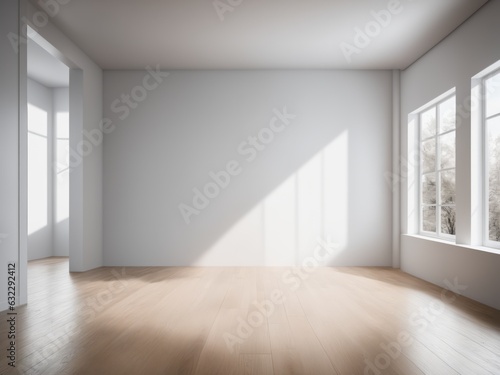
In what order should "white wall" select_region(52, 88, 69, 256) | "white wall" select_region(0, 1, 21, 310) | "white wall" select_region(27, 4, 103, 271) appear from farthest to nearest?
"white wall" select_region(52, 88, 69, 256)
"white wall" select_region(27, 4, 103, 271)
"white wall" select_region(0, 1, 21, 310)

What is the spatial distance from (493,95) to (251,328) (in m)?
3.33

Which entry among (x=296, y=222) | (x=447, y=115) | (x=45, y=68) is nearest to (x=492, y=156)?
(x=447, y=115)

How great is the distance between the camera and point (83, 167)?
6.02m

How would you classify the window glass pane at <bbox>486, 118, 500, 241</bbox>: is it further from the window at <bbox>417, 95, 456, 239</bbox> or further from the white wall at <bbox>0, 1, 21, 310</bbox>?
the white wall at <bbox>0, 1, 21, 310</bbox>

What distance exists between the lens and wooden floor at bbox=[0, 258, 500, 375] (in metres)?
2.42

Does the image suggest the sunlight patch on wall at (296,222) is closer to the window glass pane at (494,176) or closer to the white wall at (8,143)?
the window glass pane at (494,176)

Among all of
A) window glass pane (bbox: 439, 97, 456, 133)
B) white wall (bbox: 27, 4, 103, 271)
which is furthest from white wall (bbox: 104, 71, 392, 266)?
window glass pane (bbox: 439, 97, 456, 133)

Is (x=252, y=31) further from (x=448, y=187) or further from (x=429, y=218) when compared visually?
(x=429, y=218)

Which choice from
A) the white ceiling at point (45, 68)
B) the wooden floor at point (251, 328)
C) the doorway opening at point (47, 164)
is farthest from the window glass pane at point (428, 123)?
the doorway opening at point (47, 164)

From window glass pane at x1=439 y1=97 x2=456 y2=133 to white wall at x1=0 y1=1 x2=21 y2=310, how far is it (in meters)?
4.82

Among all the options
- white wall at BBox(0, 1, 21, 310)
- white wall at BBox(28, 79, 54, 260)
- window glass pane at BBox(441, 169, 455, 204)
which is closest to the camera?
white wall at BBox(0, 1, 21, 310)

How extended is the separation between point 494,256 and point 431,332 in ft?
4.33

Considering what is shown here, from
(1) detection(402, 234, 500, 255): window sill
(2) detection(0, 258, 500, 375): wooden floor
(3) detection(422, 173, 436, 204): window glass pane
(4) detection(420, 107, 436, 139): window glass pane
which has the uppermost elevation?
(4) detection(420, 107, 436, 139): window glass pane

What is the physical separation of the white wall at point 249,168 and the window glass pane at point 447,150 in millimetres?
1208
